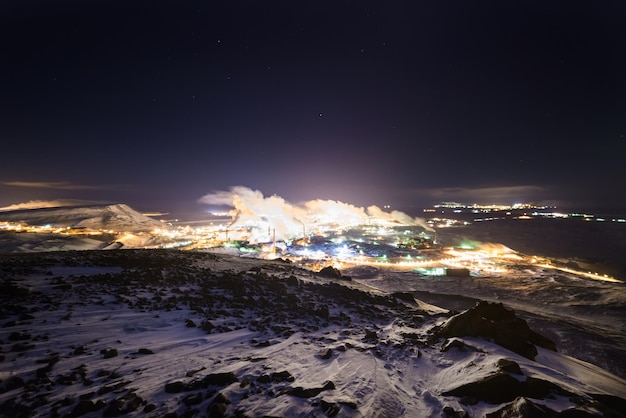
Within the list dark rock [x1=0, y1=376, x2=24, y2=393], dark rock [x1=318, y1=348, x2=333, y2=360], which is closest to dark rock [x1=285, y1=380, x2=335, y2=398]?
dark rock [x1=318, y1=348, x2=333, y2=360]

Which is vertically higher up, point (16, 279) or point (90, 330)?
point (16, 279)

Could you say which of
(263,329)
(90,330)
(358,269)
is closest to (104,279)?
(90,330)

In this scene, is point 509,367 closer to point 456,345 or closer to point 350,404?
point 456,345

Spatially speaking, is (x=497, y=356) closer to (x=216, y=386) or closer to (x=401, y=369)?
(x=401, y=369)

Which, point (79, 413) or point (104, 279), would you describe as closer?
point (79, 413)

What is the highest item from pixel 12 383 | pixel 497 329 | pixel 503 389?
pixel 12 383

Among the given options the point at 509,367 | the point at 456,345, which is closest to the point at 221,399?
the point at 509,367

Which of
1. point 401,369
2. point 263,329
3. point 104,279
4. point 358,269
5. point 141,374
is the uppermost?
point 104,279

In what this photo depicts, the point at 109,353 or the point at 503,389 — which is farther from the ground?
the point at 109,353

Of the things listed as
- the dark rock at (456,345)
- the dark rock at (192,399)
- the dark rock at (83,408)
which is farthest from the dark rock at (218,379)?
the dark rock at (456,345)
